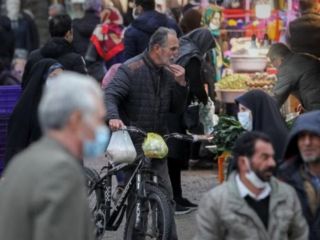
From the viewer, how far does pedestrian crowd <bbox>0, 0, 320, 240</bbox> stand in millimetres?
3926

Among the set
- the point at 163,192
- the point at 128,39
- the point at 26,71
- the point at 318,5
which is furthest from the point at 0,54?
the point at 163,192

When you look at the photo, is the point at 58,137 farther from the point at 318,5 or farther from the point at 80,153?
the point at 318,5

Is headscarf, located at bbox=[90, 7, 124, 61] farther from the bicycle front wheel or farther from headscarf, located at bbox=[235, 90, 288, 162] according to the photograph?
headscarf, located at bbox=[235, 90, 288, 162]

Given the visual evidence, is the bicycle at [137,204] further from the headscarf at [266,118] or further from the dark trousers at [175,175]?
the dark trousers at [175,175]

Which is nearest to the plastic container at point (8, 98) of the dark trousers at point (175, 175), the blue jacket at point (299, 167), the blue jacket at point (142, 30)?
the dark trousers at point (175, 175)

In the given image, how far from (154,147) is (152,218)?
51 centimetres

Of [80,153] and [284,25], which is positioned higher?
[80,153]

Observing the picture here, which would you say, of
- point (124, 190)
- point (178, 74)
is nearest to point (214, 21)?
point (178, 74)

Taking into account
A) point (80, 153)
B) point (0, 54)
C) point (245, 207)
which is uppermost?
point (80, 153)

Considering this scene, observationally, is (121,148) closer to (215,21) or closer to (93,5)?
(215,21)

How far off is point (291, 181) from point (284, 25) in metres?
9.27

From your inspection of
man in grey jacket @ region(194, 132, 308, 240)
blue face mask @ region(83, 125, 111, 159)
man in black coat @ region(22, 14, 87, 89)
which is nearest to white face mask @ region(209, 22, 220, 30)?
man in black coat @ region(22, 14, 87, 89)

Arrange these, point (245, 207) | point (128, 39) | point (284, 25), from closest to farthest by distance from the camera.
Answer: point (245, 207)
point (128, 39)
point (284, 25)

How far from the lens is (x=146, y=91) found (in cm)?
810
